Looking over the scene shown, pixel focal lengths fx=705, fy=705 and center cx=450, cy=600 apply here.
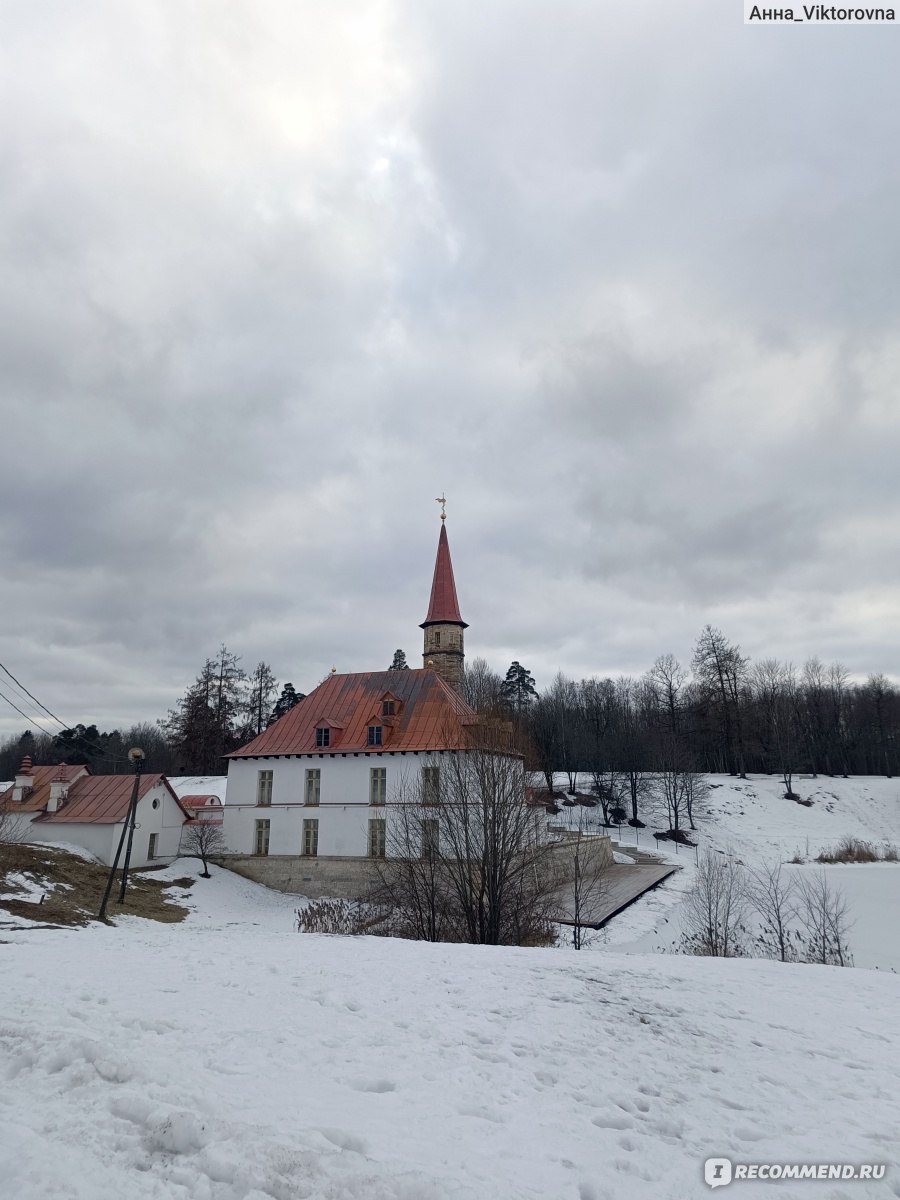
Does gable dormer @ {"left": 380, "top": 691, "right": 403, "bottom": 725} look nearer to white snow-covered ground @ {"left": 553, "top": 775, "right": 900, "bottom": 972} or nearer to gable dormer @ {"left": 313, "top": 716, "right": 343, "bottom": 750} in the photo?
gable dormer @ {"left": 313, "top": 716, "right": 343, "bottom": 750}

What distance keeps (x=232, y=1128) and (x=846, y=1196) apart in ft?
13.2

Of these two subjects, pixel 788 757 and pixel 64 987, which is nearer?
pixel 64 987

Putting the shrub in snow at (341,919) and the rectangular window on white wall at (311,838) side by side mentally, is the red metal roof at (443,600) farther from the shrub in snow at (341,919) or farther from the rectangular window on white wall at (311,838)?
the shrub in snow at (341,919)

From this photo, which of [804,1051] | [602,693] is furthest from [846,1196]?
[602,693]

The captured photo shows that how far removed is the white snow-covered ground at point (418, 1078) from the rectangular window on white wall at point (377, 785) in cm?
2333

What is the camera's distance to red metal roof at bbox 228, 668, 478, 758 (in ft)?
111

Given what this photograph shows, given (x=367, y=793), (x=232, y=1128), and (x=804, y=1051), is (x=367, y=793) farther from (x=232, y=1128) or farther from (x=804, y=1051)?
(x=232, y=1128)

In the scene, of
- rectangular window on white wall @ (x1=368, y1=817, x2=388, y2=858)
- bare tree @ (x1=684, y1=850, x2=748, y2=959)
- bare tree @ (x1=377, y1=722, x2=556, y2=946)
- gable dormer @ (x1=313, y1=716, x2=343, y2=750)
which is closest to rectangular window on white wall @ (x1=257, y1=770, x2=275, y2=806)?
gable dormer @ (x1=313, y1=716, x2=343, y2=750)

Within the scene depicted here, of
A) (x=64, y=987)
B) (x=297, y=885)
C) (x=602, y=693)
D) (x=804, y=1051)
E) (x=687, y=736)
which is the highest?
(x=602, y=693)

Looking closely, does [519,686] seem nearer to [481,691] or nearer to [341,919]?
[481,691]

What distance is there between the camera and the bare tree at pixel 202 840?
34.2m

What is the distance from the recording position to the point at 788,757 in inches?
2247

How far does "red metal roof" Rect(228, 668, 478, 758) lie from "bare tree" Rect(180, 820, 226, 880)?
376 cm

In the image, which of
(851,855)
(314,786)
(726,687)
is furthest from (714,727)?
(314,786)
